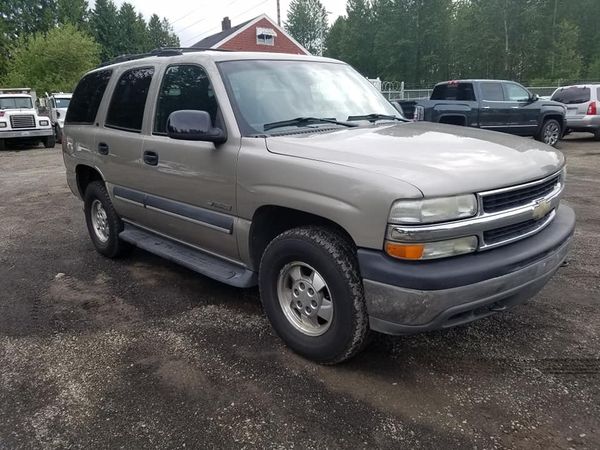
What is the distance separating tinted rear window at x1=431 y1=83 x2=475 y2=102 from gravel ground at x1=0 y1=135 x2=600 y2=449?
1011cm

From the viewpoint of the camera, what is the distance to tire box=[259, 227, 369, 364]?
277cm

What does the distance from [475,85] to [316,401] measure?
41.9 feet

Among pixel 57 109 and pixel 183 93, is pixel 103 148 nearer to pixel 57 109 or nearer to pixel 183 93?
pixel 183 93

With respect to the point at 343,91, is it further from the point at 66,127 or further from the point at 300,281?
the point at 66,127

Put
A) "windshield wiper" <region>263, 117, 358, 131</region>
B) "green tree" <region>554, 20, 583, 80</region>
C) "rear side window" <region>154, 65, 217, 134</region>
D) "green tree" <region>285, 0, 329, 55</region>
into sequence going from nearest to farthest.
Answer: "windshield wiper" <region>263, 117, 358, 131</region> < "rear side window" <region>154, 65, 217, 134</region> < "green tree" <region>554, 20, 583, 80</region> < "green tree" <region>285, 0, 329, 55</region>

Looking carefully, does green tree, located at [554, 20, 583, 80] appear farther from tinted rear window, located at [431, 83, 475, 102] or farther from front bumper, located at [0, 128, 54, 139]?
front bumper, located at [0, 128, 54, 139]

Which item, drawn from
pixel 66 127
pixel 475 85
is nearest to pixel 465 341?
pixel 66 127

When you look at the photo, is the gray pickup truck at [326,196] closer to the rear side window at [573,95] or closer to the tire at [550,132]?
the tire at [550,132]

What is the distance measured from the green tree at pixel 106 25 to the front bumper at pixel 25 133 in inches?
2054

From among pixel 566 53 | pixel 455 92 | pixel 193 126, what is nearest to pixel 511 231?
pixel 193 126

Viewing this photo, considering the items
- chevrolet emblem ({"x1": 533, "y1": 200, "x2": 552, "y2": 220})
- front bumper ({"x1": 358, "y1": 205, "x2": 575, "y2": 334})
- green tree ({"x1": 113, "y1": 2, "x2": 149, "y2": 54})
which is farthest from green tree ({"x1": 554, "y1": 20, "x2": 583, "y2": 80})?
green tree ({"x1": 113, "y1": 2, "x2": 149, "y2": 54})

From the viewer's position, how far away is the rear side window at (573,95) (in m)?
15.4

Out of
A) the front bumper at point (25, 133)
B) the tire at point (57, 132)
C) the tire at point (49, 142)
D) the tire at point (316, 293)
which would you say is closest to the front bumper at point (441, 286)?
the tire at point (316, 293)

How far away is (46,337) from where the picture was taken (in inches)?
143
